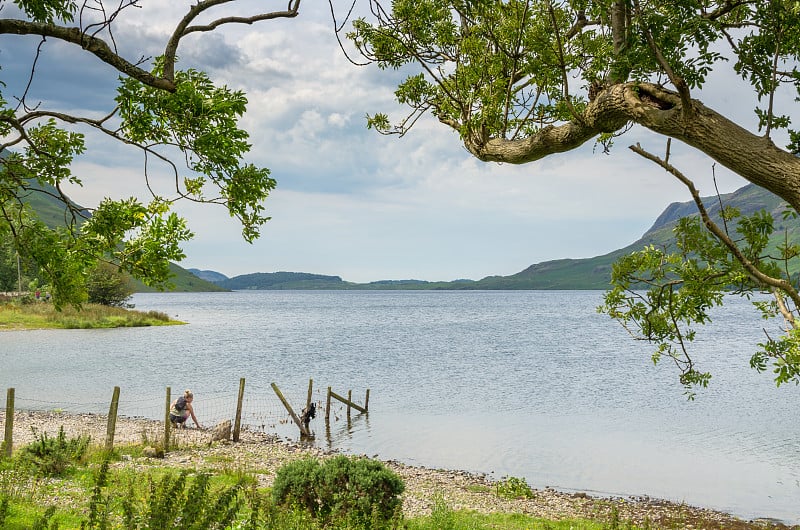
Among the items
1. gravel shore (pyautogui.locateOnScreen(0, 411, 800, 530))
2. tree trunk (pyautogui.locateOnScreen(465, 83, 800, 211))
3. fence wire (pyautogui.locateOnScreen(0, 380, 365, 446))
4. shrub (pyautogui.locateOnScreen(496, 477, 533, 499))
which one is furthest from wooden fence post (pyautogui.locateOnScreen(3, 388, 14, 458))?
tree trunk (pyautogui.locateOnScreen(465, 83, 800, 211))

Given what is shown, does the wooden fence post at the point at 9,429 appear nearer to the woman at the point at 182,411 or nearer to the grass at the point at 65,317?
the woman at the point at 182,411

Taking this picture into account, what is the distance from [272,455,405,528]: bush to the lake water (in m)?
13.2

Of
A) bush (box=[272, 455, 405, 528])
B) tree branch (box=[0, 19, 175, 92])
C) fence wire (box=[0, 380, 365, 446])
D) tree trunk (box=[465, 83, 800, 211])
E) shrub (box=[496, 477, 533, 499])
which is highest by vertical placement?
tree branch (box=[0, 19, 175, 92])

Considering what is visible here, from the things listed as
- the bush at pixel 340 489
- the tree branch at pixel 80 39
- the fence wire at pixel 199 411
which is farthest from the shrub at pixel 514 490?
the tree branch at pixel 80 39

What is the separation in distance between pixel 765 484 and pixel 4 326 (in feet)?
248

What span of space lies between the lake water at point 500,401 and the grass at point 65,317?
5.74m

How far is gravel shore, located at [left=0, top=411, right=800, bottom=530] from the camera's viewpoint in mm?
16766

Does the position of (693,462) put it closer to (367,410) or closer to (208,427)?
(367,410)

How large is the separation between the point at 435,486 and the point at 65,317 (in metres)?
71.2

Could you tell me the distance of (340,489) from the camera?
1013 cm

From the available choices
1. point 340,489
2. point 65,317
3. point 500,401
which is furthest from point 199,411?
point 65,317

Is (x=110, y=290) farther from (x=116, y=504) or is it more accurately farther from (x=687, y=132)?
(x=687, y=132)

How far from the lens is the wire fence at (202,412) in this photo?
26.3m

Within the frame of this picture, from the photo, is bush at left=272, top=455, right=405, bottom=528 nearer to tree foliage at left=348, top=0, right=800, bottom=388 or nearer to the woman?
tree foliage at left=348, top=0, right=800, bottom=388
